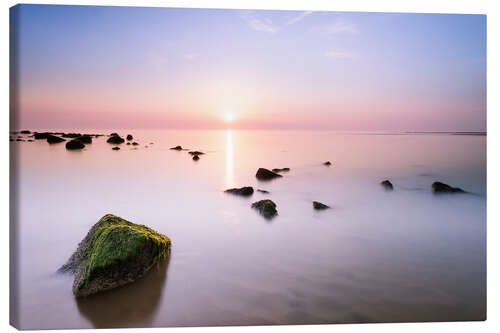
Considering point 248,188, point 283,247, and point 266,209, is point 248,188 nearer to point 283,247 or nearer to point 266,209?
point 266,209

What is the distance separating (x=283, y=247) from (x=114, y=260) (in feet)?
7.96

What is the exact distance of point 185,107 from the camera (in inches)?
244

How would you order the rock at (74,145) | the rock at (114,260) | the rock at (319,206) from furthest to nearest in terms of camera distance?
1. the rock at (74,145)
2. the rock at (319,206)
3. the rock at (114,260)

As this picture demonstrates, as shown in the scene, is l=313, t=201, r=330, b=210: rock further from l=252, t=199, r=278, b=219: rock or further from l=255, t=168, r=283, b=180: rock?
l=255, t=168, r=283, b=180: rock

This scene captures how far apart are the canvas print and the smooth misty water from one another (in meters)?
0.03

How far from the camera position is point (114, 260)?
3.40 m

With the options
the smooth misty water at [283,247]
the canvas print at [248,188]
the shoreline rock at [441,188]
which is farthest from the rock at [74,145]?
the shoreline rock at [441,188]

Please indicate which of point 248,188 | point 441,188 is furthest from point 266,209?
point 441,188

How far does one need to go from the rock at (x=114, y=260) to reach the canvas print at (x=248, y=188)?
0.06 ft

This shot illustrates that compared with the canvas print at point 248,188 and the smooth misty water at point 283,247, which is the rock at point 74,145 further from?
the canvas print at point 248,188

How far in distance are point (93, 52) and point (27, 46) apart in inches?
43.7

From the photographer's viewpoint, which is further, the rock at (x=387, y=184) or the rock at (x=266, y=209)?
the rock at (x=387, y=184)

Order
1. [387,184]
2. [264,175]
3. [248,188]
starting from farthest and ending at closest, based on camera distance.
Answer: [264,175], [387,184], [248,188]

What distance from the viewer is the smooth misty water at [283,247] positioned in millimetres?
3617
